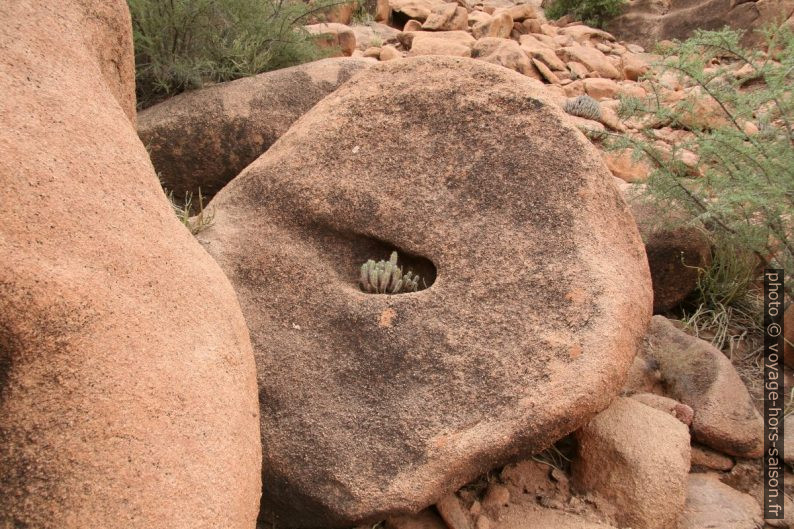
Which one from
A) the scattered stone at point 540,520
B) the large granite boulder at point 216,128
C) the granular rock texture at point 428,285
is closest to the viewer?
the granular rock texture at point 428,285

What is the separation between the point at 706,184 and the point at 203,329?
251cm

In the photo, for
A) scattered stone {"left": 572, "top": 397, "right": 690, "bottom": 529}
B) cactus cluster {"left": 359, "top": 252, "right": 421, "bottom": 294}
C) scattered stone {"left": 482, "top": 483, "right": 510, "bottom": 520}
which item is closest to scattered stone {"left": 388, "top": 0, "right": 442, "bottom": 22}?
cactus cluster {"left": 359, "top": 252, "right": 421, "bottom": 294}

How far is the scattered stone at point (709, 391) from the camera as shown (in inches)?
103

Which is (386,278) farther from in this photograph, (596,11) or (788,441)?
(596,11)

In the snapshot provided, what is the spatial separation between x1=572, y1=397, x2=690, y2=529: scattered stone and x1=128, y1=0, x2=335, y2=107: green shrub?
115 inches

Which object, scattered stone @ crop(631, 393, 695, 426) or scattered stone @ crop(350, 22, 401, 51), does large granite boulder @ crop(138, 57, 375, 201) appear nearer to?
scattered stone @ crop(631, 393, 695, 426)

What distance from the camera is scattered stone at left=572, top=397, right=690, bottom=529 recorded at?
2.23 m

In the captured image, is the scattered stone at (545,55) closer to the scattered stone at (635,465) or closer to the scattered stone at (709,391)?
the scattered stone at (709,391)

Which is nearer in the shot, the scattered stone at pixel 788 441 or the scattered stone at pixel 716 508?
the scattered stone at pixel 716 508

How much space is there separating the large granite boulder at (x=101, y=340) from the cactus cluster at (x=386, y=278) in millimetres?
666

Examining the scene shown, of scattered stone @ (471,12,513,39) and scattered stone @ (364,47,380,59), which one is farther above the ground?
scattered stone @ (364,47,380,59)

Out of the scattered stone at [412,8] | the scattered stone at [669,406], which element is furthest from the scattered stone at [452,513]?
the scattered stone at [412,8]

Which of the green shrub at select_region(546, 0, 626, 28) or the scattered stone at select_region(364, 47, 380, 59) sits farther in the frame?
the green shrub at select_region(546, 0, 626, 28)

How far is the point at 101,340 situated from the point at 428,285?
127cm
